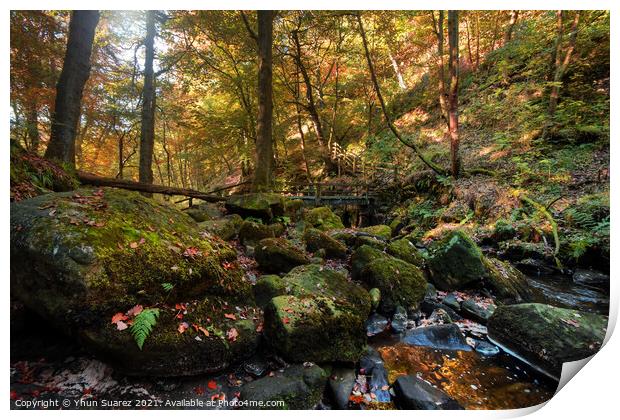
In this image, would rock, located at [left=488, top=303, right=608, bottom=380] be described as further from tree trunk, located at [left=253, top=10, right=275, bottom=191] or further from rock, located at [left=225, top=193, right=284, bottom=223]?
tree trunk, located at [left=253, top=10, right=275, bottom=191]

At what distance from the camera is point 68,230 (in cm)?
203

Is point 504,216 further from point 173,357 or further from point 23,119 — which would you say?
point 23,119

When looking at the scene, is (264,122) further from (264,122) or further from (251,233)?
(251,233)

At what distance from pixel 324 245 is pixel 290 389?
11.3ft

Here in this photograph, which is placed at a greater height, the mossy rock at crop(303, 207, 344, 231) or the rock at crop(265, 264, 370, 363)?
the mossy rock at crop(303, 207, 344, 231)

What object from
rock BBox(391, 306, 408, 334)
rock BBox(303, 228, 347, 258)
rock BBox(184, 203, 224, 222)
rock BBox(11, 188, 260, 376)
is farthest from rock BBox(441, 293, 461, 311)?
rock BBox(184, 203, 224, 222)

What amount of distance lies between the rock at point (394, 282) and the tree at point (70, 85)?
4198mm

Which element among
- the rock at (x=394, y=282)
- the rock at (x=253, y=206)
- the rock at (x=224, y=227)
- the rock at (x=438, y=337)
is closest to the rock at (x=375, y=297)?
the rock at (x=394, y=282)

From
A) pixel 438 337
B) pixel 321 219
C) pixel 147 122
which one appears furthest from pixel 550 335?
pixel 147 122

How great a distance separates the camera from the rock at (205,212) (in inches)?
225

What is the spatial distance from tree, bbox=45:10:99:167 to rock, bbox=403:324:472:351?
14.8 feet

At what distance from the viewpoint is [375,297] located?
12.6 ft

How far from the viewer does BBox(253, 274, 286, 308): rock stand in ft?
10.6

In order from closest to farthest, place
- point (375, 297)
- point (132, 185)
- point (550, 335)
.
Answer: point (550, 335) → point (375, 297) → point (132, 185)
